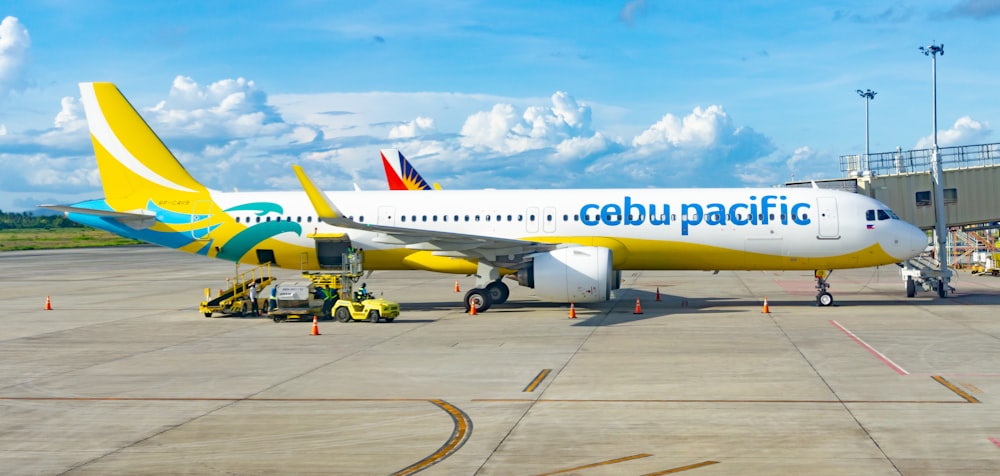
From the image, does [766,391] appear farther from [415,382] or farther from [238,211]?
[238,211]

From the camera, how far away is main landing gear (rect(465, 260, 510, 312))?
31.2 m

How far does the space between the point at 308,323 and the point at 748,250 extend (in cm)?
1505

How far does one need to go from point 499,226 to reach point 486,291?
2.45 m

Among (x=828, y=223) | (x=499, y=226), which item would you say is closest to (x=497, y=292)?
(x=499, y=226)

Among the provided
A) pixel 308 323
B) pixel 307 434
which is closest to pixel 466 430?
pixel 307 434

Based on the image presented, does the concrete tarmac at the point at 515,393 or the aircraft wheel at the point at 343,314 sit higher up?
the aircraft wheel at the point at 343,314

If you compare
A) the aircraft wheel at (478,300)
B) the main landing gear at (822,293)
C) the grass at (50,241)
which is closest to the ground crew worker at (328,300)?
the aircraft wheel at (478,300)

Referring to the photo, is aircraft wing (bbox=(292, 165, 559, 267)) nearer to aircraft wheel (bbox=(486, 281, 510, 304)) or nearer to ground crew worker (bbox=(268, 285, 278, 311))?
aircraft wheel (bbox=(486, 281, 510, 304))

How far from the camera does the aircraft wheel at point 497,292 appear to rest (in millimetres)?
31984

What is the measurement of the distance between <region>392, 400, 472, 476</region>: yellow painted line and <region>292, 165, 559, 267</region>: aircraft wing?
43.7 feet

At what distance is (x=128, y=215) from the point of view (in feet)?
107

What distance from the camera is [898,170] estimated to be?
39.5 meters

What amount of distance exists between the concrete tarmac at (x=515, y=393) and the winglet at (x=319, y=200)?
11.2 feet

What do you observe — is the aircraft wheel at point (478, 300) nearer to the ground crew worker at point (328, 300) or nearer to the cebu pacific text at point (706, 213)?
the cebu pacific text at point (706, 213)
